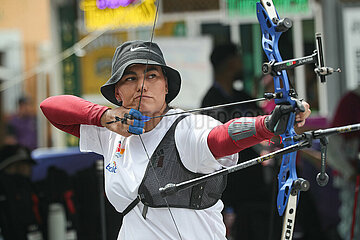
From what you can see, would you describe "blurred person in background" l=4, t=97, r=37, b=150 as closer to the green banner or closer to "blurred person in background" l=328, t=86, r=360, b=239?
the green banner

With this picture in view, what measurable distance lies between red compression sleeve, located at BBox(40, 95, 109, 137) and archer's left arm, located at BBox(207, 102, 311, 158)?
0.42 metres

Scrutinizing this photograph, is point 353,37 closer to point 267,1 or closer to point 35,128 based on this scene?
point 35,128

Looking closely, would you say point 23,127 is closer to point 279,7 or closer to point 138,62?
point 279,7

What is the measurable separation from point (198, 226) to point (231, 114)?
17.5 inches

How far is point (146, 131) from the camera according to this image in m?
1.89

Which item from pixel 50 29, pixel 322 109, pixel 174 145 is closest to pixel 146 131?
pixel 174 145

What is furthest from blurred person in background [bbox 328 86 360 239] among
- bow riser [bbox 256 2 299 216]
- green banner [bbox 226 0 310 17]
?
bow riser [bbox 256 2 299 216]

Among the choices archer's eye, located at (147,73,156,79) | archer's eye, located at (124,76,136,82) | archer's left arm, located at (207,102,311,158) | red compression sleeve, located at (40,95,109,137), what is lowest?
archer's left arm, located at (207,102,311,158)

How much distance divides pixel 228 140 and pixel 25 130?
8.83 ft

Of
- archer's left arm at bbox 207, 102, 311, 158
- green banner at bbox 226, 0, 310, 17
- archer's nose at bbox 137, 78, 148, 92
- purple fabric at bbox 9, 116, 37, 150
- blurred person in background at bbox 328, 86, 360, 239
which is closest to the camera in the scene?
archer's left arm at bbox 207, 102, 311, 158

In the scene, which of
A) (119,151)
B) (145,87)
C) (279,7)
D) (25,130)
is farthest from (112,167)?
(25,130)

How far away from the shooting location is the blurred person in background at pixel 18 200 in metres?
3.70

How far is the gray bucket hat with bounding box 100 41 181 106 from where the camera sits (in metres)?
1.87

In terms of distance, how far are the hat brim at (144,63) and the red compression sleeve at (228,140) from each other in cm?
24
